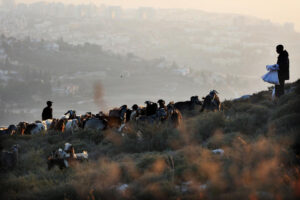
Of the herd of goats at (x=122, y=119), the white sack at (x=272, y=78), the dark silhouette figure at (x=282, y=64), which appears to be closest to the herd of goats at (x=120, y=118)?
the herd of goats at (x=122, y=119)

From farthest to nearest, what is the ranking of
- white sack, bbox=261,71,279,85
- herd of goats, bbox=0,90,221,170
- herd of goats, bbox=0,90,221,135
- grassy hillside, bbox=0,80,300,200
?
white sack, bbox=261,71,279,85 → herd of goats, bbox=0,90,221,135 → herd of goats, bbox=0,90,221,170 → grassy hillside, bbox=0,80,300,200

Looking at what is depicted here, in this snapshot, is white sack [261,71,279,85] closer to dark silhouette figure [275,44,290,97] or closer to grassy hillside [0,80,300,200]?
Answer: dark silhouette figure [275,44,290,97]

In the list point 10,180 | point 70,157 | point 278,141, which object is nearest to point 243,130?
point 278,141

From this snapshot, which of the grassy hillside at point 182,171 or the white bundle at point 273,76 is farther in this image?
the white bundle at point 273,76

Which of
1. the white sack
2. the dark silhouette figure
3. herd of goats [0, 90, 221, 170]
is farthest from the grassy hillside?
the dark silhouette figure

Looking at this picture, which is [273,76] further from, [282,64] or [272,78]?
[282,64]

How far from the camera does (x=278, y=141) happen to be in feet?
31.2

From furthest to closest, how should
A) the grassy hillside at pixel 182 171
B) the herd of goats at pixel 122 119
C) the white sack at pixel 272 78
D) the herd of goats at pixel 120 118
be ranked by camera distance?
the white sack at pixel 272 78
the herd of goats at pixel 120 118
the herd of goats at pixel 122 119
the grassy hillside at pixel 182 171

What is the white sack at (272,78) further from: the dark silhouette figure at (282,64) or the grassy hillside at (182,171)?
the grassy hillside at (182,171)

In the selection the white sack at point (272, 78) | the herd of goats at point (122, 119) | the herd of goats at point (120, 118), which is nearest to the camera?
the herd of goats at point (122, 119)

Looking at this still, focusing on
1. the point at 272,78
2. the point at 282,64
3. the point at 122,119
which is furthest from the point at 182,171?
the point at 122,119

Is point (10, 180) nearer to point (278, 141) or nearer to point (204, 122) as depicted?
point (278, 141)

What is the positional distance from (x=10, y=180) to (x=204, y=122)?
24.2 feet

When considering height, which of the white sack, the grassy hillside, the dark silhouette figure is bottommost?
the grassy hillside
